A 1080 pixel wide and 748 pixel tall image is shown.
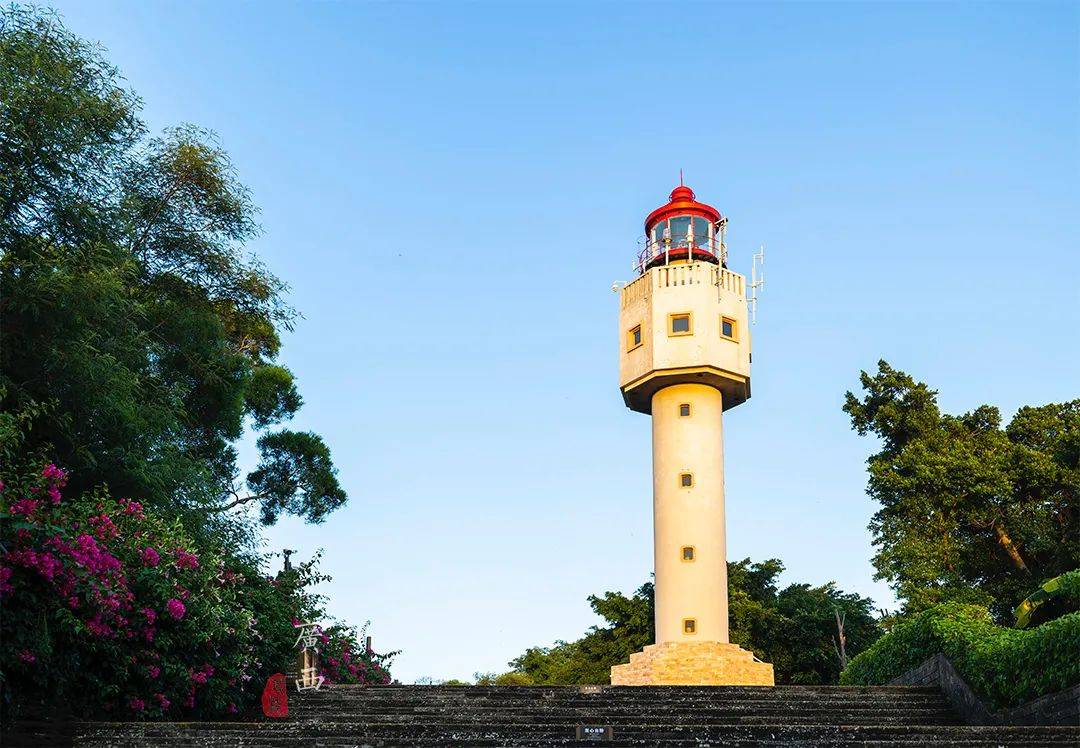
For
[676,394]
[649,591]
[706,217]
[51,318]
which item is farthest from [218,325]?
[649,591]

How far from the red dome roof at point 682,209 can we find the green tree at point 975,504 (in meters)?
9.08

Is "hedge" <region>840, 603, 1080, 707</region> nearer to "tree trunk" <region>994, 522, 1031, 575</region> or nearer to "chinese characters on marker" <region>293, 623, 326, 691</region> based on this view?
"chinese characters on marker" <region>293, 623, 326, 691</region>

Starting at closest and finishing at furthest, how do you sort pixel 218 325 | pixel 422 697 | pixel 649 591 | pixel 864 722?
pixel 864 722 → pixel 422 697 → pixel 218 325 → pixel 649 591

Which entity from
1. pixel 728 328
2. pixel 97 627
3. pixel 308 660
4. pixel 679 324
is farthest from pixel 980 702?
pixel 728 328

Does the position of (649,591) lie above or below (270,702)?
above

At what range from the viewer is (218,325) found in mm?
18594

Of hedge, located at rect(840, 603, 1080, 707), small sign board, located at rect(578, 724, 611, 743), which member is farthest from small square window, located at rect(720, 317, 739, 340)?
small sign board, located at rect(578, 724, 611, 743)

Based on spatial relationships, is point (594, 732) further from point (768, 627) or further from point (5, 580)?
point (768, 627)

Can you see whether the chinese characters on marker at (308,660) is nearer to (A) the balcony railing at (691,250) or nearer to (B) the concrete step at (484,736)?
(B) the concrete step at (484,736)

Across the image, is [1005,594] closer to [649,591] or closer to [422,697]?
[649,591]

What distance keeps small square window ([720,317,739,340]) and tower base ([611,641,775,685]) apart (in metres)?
6.76

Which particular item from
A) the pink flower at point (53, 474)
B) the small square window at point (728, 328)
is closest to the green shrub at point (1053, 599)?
the small square window at point (728, 328)

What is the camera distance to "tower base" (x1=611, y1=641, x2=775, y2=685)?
21656 mm

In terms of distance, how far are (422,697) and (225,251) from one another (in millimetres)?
10199
